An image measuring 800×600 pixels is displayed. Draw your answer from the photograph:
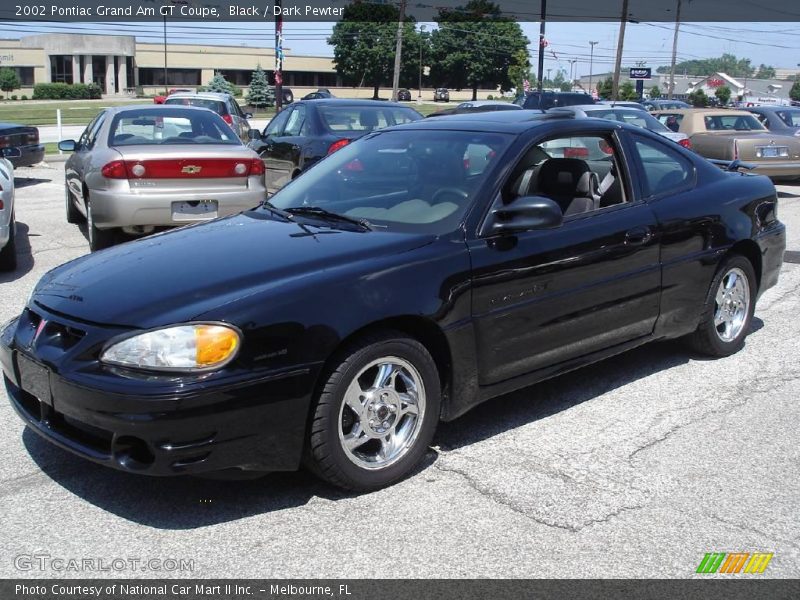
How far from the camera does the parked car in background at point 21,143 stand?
49.0ft

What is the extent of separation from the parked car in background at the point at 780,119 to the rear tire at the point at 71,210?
13804 millimetres

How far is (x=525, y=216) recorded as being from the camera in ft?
13.7

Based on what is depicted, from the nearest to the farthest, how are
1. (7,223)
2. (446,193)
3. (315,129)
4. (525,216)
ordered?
(525,216) < (446,193) < (7,223) < (315,129)

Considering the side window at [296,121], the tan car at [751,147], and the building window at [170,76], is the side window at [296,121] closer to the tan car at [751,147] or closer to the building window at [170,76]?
the tan car at [751,147]

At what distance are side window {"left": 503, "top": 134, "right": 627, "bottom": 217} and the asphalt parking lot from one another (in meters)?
1.14

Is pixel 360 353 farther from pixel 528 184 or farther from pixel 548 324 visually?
pixel 528 184

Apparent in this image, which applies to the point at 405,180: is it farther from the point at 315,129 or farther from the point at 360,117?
the point at 360,117

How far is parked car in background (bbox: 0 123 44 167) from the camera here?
49.0 feet

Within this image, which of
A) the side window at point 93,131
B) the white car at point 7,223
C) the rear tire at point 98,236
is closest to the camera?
the white car at point 7,223

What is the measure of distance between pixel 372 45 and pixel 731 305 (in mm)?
95444

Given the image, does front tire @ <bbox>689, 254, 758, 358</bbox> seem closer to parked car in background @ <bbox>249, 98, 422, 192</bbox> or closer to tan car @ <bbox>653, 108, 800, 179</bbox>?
parked car in background @ <bbox>249, 98, 422, 192</bbox>

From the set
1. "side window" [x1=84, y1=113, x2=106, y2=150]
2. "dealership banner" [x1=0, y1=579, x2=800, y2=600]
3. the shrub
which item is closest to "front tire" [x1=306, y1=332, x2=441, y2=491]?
"dealership banner" [x1=0, y1=579, x2=800, y2=600]

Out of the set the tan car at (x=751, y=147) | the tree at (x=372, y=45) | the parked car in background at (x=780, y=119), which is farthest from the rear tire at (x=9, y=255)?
the tree at (x=372, y=45)

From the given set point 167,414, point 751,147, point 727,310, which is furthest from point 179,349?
point 751,147
